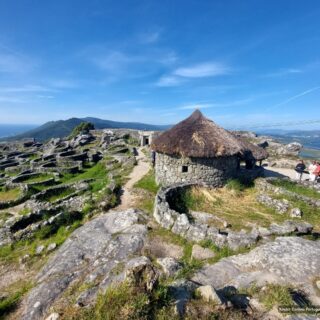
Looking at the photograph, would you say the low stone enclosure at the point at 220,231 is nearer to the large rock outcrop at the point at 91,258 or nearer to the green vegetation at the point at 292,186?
the large rock outcrop at the point at 91,258

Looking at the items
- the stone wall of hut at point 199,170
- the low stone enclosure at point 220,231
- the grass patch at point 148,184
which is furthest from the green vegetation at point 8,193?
the low stone enclosure at point 220,231

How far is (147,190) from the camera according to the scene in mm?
17547

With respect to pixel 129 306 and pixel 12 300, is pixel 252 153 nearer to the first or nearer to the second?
pixel 129 306

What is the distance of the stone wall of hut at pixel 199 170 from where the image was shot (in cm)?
1755

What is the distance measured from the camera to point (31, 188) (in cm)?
1994

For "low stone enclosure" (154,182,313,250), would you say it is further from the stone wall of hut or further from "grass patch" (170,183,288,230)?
the stone wall of hut

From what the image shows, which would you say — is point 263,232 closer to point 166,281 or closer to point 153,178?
point 166,281

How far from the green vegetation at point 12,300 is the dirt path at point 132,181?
6.67m

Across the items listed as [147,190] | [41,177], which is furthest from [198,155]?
[41,177]

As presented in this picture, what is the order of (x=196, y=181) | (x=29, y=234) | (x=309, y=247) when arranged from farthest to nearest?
1. (x=196, y=181)
2. (x=29, y=234)
3. (x=309, y=247)

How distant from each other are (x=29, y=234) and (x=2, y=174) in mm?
17972

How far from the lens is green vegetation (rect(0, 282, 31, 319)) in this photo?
24.9 feet

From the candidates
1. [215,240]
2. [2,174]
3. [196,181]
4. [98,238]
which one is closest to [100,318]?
[215,240]

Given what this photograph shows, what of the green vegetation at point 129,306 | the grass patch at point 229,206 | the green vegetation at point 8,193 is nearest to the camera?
the green vegetation at point 129,306
